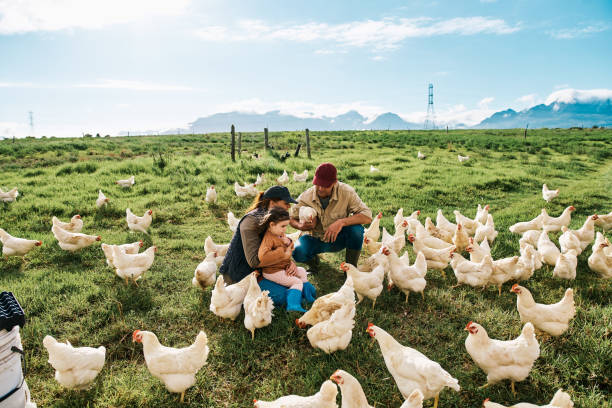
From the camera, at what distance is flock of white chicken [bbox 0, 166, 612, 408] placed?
2.56 meters

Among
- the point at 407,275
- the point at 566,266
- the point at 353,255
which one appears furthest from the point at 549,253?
the point at 353,255

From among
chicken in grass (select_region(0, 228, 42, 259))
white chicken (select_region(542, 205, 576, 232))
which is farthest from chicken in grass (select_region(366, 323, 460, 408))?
chicken in grass (select_region(0, 228, 42, 259))

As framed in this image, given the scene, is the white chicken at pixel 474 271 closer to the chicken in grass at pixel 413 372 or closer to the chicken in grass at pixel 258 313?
the chicken in grass at pixel 413 372

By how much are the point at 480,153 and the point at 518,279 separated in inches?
666

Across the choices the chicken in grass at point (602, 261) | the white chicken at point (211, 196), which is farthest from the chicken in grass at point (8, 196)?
the chicken in grass at point (602, 261)

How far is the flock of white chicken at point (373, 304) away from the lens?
2.56 m

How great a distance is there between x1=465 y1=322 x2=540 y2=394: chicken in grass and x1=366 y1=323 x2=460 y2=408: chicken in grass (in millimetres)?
458

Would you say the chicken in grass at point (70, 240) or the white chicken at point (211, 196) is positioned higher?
the white chicken at point (211, 196)

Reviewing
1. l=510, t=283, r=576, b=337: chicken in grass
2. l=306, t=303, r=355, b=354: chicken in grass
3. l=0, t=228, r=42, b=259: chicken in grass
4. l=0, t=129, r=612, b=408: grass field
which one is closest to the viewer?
l=0, t=129, r=612, b=408: grass field

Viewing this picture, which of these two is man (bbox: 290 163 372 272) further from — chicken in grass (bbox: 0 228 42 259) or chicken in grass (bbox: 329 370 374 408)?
chicken in grass (bbox: 0 228 42 259)

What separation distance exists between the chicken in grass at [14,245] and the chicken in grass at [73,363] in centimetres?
364

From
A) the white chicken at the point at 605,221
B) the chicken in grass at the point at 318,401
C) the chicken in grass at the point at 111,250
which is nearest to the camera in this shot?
the chicken in grass at the point at 318,401

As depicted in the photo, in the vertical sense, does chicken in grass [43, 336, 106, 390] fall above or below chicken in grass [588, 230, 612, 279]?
below

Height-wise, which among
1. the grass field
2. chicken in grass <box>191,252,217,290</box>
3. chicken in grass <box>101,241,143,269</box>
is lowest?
the grass field
